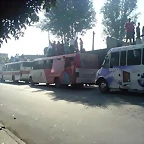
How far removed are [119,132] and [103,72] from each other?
788cm

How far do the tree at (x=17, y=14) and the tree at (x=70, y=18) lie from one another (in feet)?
102

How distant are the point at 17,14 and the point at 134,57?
8.12 meters

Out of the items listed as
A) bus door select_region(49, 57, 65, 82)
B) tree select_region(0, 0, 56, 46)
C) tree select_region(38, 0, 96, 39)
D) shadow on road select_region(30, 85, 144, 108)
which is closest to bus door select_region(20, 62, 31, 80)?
bus door select_region(49, 57, 65, 82)

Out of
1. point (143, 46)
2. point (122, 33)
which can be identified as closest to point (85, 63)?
point (143, 46)

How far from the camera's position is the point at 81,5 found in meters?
38.3

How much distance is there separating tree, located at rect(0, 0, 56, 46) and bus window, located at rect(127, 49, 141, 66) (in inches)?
289

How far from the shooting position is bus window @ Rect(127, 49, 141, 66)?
458 inches

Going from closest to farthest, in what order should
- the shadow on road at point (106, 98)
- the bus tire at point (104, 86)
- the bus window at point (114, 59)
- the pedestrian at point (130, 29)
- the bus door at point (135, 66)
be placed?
the shadow on road at point (106, 98)
the bus door at point (135, 66)
the bus window at point (114, 59)
the bus tire at point (104, 86)
the pedestrian at point (130, 29)

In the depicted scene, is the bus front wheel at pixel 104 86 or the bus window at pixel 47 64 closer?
the bus front wheel at pixel 104 86

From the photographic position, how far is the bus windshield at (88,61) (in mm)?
17078

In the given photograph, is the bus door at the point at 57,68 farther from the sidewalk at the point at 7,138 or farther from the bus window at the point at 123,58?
the sidewalk at the point at 7,138

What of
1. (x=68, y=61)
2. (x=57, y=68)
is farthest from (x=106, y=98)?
(x=57, y=68)

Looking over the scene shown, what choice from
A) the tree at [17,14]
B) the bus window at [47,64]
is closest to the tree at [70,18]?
the bus window at [47,64]

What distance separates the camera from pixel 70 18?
37.4m
